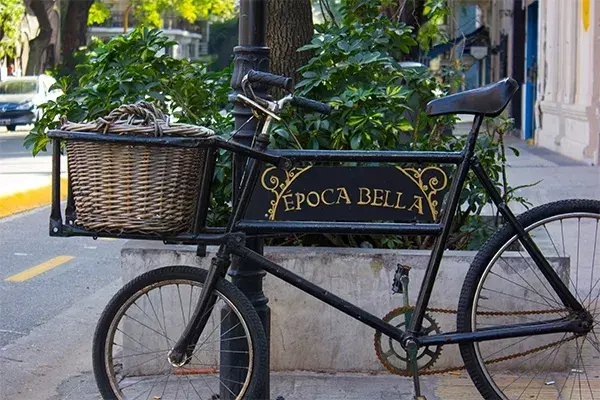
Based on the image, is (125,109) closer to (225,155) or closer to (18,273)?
(225,155)

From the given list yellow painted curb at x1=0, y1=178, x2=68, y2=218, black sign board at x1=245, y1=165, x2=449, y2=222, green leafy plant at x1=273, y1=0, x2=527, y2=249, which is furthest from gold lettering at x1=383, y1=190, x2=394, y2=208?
yellow painted curb at x1=0, y1=178, x2=68, y2=218

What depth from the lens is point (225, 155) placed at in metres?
5.27

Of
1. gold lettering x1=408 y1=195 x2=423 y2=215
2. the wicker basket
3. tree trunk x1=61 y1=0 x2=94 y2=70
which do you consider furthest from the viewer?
tree trunk x1=61 y1=0 x2=94 y2=70

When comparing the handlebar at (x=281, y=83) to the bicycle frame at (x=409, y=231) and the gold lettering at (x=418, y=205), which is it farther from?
the gold lettering at (x=418, y=205)

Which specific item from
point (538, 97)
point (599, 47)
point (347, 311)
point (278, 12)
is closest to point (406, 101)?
point (278, 12)

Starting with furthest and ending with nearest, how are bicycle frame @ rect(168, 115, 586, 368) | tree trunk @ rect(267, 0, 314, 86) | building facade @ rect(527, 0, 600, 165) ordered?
1. building facade @ rect(527, 0, 600, 165)
2. tree trunk @ rect(267, 0, 314, 86)
3. bicycle frame @ rect(168, 115, 586, 368)

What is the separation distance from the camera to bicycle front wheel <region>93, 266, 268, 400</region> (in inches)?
147

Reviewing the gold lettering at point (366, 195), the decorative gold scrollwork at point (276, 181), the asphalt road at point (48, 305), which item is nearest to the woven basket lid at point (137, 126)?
the decorative gold scrollwork at point (276, 181)

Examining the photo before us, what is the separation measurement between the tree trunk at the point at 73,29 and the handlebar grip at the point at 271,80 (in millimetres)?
30133

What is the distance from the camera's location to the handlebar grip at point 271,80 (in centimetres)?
367

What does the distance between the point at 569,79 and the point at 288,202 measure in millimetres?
15978

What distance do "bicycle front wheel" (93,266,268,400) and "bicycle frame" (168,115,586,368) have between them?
15cm

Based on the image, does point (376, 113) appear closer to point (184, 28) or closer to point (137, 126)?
point (137, 126)

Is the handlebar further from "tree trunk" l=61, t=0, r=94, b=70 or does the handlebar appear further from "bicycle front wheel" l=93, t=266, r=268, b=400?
"tree trunk" l=61, t=0, r=94, b=70
